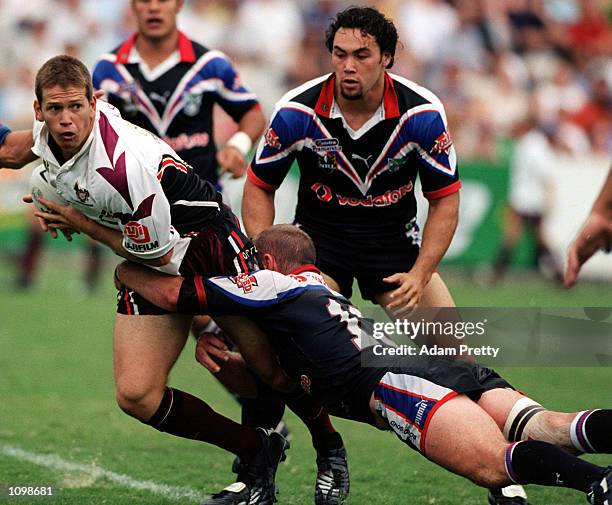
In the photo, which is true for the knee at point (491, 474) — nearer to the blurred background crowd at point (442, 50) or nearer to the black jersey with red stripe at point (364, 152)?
the black jersey with red stripe at point (364, 152)

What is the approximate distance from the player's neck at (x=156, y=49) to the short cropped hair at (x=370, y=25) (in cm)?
184

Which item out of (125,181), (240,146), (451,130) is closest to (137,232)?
(125,181)

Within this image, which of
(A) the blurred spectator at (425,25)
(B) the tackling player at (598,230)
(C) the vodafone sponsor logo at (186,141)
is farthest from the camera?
(A) the blurred spectator at (425,25)

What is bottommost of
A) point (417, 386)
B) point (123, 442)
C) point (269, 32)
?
point (123, 442)

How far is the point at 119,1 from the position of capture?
16.1 m

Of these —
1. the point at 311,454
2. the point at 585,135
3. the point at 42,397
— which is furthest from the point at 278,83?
the point at 311,454

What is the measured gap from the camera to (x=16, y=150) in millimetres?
5625

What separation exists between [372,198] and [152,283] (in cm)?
150

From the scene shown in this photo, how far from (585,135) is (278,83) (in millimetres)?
4707

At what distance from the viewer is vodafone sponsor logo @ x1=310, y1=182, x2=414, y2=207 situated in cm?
623

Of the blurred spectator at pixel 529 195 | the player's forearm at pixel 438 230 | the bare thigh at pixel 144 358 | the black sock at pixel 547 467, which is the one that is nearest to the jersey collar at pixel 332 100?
the player's forearm at pixel 438 230

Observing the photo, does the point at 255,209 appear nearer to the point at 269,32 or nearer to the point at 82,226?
the point at 82,226

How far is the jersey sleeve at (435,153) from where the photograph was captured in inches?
234

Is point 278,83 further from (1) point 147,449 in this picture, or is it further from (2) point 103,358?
(1) point 147,449
